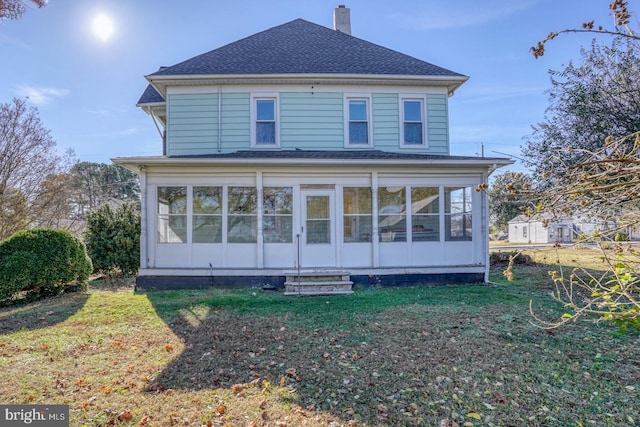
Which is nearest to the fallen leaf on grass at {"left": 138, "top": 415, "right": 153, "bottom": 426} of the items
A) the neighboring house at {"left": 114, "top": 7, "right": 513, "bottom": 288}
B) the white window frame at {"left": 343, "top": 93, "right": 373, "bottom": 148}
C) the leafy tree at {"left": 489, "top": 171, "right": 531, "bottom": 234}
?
the leafy tree at {"left": 489, "top": 171, "right": 531, "bottom": 234}

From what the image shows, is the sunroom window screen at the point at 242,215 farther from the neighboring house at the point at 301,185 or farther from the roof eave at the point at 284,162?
the roof eave at the point at 284,162

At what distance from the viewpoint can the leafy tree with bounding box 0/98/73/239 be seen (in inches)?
468

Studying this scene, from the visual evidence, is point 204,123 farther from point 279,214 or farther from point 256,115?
point 279,214

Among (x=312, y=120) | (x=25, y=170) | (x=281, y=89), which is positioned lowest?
(x=25, y=170)

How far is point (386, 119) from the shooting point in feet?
32.7

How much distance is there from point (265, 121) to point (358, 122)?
8.82 feet

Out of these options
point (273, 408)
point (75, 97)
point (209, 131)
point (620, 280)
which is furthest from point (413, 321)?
point (75, 97)

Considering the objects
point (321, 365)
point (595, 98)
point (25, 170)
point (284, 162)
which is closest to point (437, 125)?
point (595, 98)

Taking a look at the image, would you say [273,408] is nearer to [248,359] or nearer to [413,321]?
[248,359]

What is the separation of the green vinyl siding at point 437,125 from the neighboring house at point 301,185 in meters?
0.30

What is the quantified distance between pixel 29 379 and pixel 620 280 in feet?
17.4

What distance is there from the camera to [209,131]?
983 centimetres

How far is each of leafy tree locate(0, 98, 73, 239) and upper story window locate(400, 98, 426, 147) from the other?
12894 mm

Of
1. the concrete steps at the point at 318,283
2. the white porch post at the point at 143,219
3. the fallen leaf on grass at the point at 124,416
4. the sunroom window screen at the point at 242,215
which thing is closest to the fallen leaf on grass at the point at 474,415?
the fallen leaf on grass at the point at 124,416
